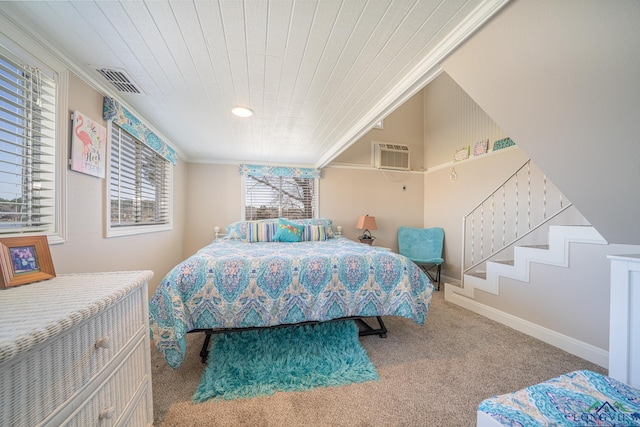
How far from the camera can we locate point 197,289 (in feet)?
5.04

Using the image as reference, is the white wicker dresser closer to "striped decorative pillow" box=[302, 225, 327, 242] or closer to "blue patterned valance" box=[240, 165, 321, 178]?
"striped decorative pillow" box=[302, 225, 327, 242]

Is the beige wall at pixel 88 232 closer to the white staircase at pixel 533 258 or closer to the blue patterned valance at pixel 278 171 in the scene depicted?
the blue patterned valance at pixel 278 171

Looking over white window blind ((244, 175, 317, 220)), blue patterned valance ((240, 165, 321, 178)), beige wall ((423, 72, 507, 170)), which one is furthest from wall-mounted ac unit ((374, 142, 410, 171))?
white window blind ((244, 175, 317, 220))

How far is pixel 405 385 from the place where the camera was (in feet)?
4.60

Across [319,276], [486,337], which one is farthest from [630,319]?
[319,276]

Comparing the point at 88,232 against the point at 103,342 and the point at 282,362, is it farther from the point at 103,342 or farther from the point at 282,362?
the point at 282,362

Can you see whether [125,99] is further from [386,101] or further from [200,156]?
[386,101]

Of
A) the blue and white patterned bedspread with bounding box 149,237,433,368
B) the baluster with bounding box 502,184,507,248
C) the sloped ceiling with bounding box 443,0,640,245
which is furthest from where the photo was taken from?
the baluster with bounding box 502,184,507,248

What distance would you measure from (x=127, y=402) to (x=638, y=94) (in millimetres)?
2393

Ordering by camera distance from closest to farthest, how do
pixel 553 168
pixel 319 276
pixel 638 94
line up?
1. pixel 638 94
2. pixel 553 168
3. pixel 319 276

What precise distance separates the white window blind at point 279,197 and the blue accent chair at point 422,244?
1734mm

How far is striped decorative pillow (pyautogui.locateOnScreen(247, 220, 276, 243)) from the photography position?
3106mm

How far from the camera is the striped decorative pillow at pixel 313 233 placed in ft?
10.5

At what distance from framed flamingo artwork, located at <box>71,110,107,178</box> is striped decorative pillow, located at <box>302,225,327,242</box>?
86.0 inches
